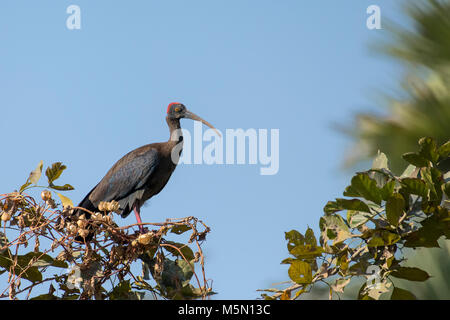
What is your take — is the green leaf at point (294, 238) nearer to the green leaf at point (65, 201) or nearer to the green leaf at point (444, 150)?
the green leaf at point (444, 150)

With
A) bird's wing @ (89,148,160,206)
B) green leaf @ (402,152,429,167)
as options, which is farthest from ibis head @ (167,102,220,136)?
green leaf @ (402,152,429,167)

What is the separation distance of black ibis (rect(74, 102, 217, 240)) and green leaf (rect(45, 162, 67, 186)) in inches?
98.7

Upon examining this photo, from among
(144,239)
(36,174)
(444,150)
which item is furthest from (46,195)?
(444,150)

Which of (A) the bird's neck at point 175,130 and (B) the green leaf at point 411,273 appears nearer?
(B) the green leaf at point 411,273

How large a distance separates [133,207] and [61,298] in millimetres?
3015

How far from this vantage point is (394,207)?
3.05 metres

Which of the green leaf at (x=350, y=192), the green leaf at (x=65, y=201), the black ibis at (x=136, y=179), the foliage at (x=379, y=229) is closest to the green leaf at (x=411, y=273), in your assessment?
the foliage at (x=379, y=229)

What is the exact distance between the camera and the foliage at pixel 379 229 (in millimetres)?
3070

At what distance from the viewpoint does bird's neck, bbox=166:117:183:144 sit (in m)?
7.13

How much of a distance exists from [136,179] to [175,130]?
944mm

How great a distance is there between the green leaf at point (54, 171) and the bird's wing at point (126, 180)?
260 centimetres

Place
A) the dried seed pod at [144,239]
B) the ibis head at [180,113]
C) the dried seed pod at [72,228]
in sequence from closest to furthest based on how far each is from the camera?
1. the dried seed pod at [72,228]
2. the dried seed pod at [144,239]
3. the ibis head at [180,113]

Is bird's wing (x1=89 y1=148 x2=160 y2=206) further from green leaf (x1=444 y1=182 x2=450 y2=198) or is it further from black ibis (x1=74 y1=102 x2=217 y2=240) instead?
green leaf (x1=444 y1=182 x2=450 y2=198)
